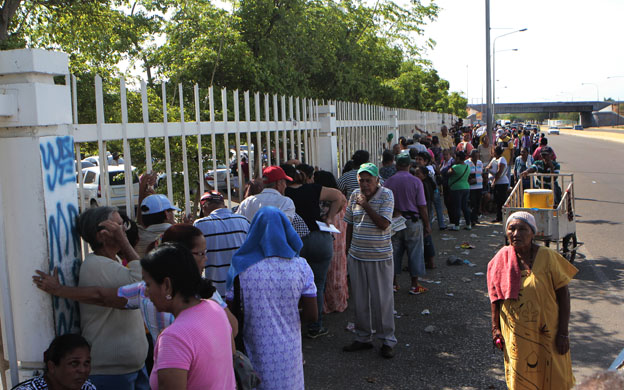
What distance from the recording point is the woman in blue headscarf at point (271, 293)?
353 cm

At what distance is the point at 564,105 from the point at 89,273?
130432 mm

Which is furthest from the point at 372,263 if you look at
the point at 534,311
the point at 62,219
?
the point at 62,219

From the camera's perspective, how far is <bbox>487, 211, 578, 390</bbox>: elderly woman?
3.87 metres

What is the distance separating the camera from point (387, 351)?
5.63 m

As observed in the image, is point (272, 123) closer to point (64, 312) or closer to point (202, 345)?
point (64, 312)

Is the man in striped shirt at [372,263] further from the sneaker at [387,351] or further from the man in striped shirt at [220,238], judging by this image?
the man in striped shirt at [220,238]

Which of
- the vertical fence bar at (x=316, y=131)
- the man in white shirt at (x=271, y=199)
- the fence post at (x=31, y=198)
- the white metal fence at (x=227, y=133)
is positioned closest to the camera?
the fence post at (x=31, y=198)

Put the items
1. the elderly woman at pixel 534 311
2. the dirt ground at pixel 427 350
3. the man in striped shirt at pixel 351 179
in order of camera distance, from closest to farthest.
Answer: the elderly woman at pixel 534 311, the dirt ground at pixel 427 350, the man in striped shirt at pixel 351 179

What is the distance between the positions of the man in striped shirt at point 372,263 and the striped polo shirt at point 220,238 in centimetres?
159

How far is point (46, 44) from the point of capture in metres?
15.9

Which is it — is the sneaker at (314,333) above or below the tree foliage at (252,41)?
below

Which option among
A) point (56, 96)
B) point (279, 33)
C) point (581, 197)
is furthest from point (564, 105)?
point (56, 96)

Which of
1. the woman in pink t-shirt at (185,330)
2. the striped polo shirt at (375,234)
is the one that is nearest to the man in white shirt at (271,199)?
the striped polo shirt at (375,234)

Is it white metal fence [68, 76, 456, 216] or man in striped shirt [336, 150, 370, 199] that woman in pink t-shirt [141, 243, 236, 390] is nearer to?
white metal fence [68, 76, 456, 216]
